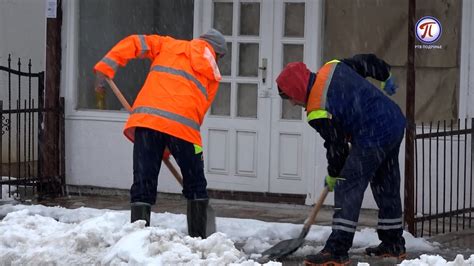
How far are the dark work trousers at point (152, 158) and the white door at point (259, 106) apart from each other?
2.94 meters

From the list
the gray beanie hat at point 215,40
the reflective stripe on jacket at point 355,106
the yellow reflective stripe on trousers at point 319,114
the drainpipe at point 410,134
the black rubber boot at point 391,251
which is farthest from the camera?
the drainpipe at point 410,134

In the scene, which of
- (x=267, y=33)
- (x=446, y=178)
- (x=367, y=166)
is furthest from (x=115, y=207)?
(x=367, y=166)

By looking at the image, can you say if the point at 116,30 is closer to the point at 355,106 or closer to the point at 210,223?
the point at 210,223

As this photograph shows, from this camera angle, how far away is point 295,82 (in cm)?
777

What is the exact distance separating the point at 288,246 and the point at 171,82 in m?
1.55

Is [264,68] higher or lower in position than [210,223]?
higher

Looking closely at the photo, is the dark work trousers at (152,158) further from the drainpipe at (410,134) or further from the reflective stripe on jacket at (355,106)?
the drainpipe at (410,134)

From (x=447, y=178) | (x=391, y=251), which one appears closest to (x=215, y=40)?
(x=391, y=251)

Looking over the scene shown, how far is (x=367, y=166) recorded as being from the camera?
7.84m

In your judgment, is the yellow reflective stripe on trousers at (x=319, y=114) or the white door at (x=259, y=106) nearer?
the yellow reflective stripe on trousers at (x=319, y=114)

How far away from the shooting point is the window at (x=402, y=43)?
1052 centimetres

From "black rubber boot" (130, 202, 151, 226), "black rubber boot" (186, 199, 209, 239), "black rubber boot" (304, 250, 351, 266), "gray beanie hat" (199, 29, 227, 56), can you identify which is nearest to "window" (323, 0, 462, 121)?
"gray beanie hat" (199, 29, 227, 56)

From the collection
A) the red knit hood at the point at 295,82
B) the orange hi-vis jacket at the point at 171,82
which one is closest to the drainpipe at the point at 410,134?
the red knit hood at the point at 295,82

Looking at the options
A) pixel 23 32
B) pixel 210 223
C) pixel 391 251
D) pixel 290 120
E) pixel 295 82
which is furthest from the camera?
pixel 23 32
